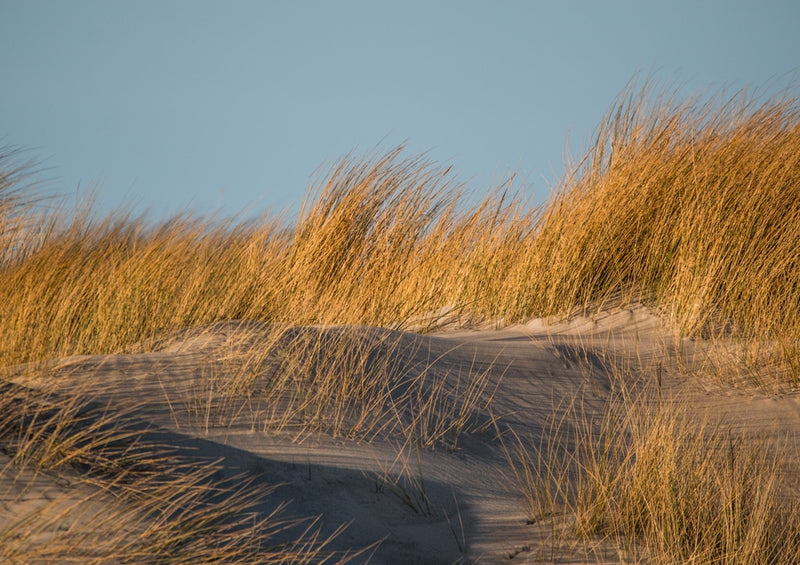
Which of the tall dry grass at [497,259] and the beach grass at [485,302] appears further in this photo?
the tall dry grass at [497,259]

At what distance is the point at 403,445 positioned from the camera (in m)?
2.49

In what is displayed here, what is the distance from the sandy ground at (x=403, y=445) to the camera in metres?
2.04

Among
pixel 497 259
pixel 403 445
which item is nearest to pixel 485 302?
pixel 497 259

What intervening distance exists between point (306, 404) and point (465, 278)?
2.46 meters

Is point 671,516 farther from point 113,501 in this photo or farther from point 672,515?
point 113,501

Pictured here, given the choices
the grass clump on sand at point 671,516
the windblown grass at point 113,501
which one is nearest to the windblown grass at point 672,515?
the grass clump on sand at point 671,516

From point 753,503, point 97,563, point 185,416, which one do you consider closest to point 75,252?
point 185,416

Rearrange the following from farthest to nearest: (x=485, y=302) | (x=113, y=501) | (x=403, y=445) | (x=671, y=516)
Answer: (x=485, y=302) < (x=403, y=445) < (x=671, y=516) < (x=113, y=501)

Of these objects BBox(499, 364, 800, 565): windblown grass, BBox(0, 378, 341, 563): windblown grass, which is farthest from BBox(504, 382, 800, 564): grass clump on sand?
BBox(0, 378, 341, 563): windblown grass

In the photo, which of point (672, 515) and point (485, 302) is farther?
point (485, 302)

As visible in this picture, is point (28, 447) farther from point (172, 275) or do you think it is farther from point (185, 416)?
point (172, 275)

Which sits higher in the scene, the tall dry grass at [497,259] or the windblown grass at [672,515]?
the tall dry grass at [497,259]

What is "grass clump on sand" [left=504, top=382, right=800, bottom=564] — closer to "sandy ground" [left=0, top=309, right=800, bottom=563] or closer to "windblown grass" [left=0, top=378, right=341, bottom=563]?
"sandy ground" [left=0, top=309, right=800, bottom=563]

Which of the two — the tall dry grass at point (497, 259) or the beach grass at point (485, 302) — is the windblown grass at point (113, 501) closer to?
the beach grass at point (485, 302)
